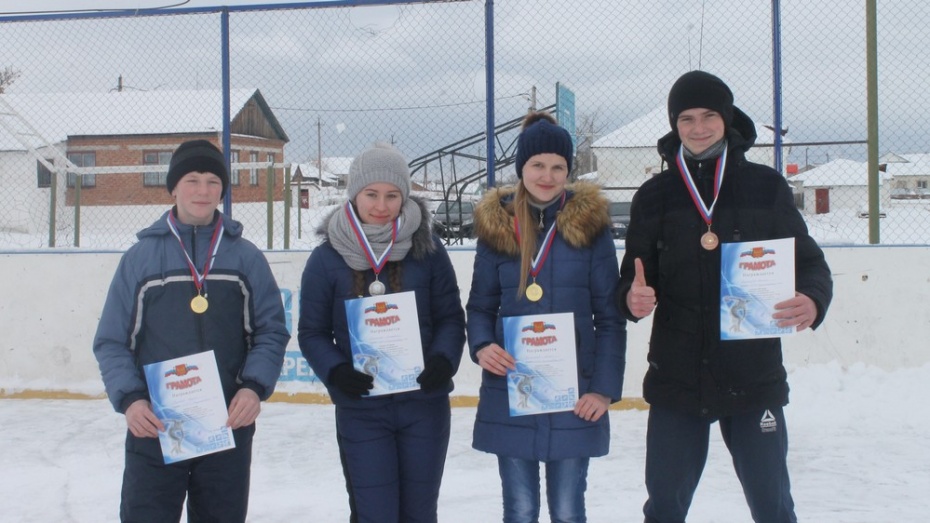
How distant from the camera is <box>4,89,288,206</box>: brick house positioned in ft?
19.6

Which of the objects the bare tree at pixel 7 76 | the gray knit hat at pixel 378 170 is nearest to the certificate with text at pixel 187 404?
the gray knit hat at pixel 378 170

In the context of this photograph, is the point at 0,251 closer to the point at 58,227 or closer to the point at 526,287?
the point at 58,227

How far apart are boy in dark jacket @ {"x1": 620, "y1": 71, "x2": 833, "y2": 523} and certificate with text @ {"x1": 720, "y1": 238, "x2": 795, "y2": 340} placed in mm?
39

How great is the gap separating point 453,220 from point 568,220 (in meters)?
4.04

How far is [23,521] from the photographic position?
145 inches

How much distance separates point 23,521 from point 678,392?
292cm

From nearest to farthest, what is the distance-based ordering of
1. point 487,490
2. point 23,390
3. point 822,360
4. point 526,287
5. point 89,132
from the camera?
point 526,287
point 487,490
point 822,360
point 23,390
point 89,132

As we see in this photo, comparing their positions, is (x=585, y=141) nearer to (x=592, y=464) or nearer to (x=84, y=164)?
(x=592, y=464)

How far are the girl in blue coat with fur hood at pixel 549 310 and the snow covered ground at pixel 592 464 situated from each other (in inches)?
41.4

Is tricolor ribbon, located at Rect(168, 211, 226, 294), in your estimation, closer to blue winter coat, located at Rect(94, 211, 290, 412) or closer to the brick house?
blue winter coat, located at Rect(94, 211, 290, 412)

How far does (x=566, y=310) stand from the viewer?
272 centimetres

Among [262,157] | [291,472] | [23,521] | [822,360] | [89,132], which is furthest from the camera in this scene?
[89,132]

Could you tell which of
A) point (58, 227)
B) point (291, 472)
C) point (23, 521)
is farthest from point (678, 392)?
point (58, 227)

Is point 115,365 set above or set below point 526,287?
below
